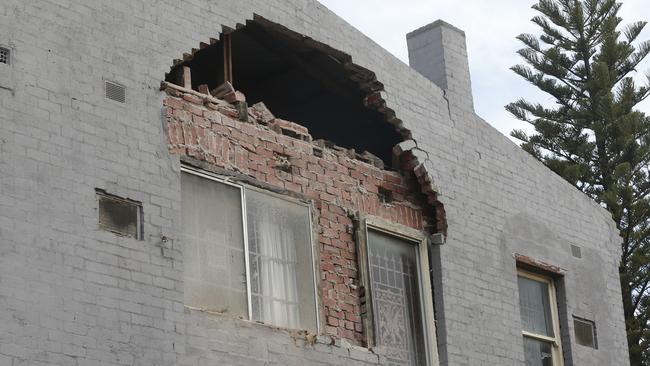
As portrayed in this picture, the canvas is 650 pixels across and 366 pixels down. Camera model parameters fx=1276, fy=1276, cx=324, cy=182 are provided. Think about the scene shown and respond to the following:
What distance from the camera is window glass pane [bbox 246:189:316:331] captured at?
36.1 ft

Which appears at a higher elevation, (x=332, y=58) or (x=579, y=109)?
(x=579, y=109)

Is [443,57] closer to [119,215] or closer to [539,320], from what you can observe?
[539,320]

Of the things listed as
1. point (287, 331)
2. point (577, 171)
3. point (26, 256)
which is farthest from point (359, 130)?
point (577, 171)

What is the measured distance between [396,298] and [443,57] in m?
3.25

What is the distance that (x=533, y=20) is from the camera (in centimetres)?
2500

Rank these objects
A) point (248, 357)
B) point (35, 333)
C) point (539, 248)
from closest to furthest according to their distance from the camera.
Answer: point (35, 333), point (248, 357), point (539, 248)

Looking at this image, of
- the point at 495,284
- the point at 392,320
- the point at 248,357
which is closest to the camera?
the point at 248,357

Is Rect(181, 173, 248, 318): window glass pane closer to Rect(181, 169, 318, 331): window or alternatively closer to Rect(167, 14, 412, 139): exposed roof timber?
Rect(181, 169, 318, 331): window

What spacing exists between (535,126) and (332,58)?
1218cm

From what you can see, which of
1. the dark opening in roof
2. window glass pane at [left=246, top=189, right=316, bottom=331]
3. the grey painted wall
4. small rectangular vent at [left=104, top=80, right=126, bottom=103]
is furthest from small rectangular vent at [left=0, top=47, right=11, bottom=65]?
the dark opening in roof

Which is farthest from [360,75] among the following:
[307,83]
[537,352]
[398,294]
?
[537,352]

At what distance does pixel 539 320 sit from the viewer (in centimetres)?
1398

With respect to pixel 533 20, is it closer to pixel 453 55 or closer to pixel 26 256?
pixel 453 55

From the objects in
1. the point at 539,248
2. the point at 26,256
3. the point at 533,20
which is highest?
the point at 533,20
